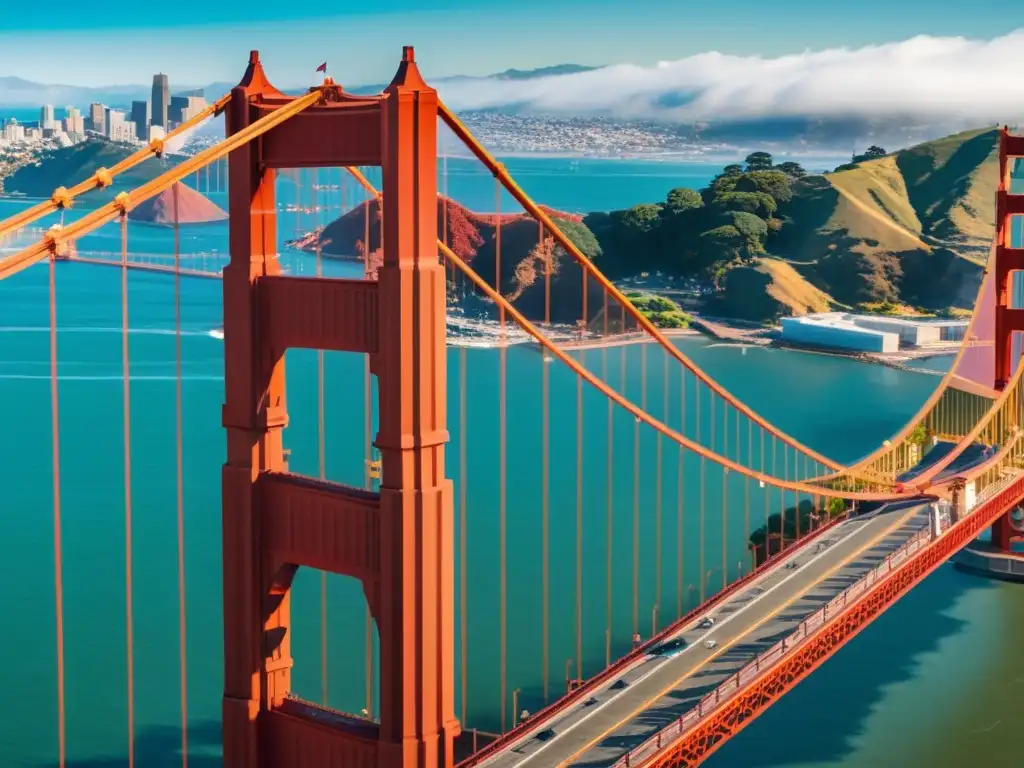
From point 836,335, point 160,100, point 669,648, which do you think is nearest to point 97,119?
point 160,100

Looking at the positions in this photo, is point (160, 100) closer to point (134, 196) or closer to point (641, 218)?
point (641, 218)

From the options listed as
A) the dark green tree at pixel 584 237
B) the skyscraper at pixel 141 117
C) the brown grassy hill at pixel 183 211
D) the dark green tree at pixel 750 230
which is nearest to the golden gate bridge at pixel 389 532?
the dark green tree at pixel 584 237

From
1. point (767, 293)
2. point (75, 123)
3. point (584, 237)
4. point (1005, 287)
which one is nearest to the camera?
point (1005, 287)

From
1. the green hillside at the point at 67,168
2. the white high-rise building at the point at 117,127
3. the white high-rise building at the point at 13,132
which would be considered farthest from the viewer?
the white high-rise building at the point at 13,132

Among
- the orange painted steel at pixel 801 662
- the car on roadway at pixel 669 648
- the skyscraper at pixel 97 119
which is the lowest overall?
the car on roadway at pixel 669 648

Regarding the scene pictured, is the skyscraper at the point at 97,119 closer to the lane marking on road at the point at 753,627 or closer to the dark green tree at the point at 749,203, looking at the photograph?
the dark green tree at the point at 749,203

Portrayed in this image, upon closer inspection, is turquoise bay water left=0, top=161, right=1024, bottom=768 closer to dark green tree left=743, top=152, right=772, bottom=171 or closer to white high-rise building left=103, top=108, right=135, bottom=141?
dark green tree left=743, top=152, right=772, bottom=171

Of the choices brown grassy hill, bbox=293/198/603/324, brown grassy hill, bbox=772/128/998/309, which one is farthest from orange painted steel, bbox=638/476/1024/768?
brown grassy hill, bbox=772/128/998/309

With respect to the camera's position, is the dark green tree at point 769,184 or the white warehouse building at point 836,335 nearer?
the white warehouse building at point 836,335
